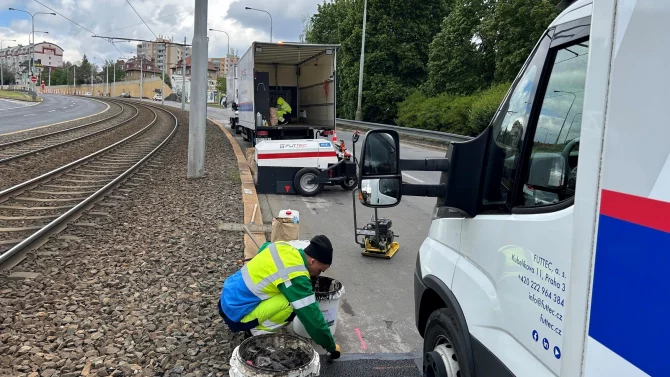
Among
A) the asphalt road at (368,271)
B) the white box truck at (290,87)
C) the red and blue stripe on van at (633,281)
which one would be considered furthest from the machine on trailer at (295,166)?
the red and blue stripe on van at (633,281)

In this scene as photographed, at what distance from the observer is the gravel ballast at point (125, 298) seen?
3867 mm

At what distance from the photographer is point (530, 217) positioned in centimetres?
194

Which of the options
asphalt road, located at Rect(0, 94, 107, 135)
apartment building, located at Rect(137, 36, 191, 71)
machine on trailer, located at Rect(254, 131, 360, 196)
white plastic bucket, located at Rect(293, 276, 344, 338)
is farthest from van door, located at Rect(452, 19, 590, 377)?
apartment building, located at Rect(137, 36, 191, 71)

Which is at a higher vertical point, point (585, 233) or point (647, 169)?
point (647, 169)

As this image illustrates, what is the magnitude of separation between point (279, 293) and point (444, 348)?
1.58m

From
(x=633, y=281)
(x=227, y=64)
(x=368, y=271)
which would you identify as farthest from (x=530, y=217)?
(x=227, y=64)

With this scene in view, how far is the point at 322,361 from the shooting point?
4.02 meters

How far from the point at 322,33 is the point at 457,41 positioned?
27126 millimetres

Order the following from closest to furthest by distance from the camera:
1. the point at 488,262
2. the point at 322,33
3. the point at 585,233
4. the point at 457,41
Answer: the point at 585,233 → the point at 488,262 → the point at 457,41 → the point at 322,33


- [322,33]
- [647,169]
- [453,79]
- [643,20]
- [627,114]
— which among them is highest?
[322,33]

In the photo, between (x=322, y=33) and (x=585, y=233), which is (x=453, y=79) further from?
(x=585, y=233)

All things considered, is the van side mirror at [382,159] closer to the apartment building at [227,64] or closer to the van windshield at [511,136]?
the van windshield at [511,136]

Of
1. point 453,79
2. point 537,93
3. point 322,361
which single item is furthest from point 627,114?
point 453,79

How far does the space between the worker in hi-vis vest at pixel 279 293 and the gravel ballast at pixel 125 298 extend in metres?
0.43
